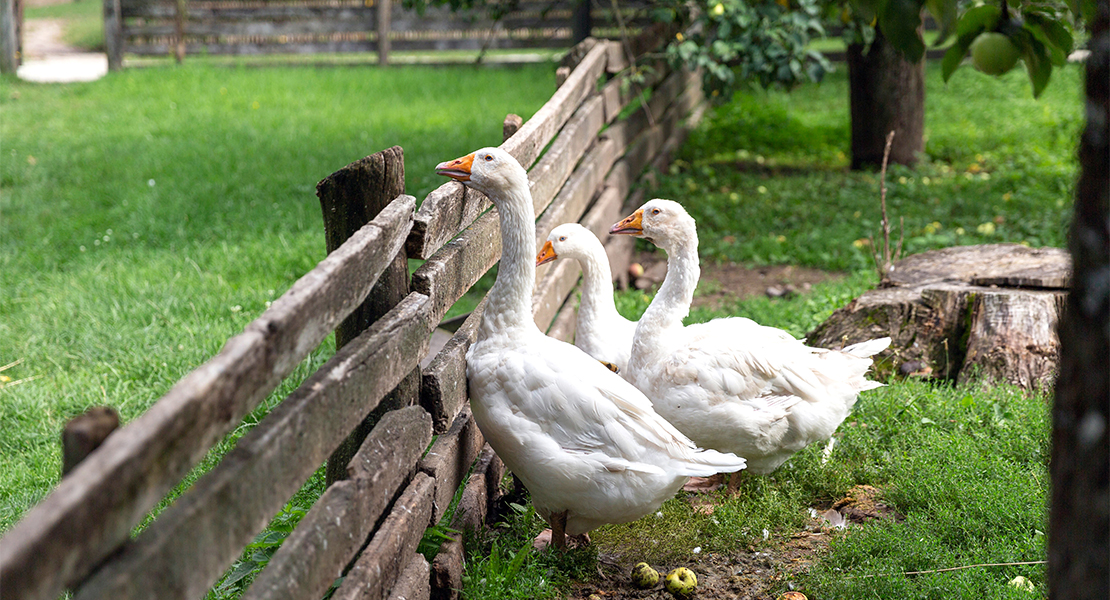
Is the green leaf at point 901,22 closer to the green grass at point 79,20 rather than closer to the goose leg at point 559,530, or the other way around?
the goose leg at point 559,530

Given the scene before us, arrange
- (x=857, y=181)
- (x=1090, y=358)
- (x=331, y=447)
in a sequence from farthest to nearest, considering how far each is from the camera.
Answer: (x=857, y=181) → (x=331, y=447) → (x=1090, y=358)

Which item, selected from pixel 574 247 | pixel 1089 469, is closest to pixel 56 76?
pixel 574 247

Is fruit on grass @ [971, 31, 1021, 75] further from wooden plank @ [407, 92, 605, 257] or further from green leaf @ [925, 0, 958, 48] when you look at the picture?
wooden plank @ [407, 92, 605, 257]

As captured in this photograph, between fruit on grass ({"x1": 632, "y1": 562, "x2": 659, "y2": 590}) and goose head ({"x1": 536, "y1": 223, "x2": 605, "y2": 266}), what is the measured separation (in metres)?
1.43

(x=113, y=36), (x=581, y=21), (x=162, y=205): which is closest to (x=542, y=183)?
(x=162, y=205)

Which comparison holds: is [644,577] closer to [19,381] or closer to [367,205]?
[367,205]

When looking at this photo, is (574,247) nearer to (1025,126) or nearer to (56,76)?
(1025,126)

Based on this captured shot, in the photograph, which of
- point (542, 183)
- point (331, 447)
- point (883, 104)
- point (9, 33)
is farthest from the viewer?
point (9, 33)

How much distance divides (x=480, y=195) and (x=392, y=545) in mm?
1577

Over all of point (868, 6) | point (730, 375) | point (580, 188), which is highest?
point (868, 6)

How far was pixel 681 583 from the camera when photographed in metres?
3.08

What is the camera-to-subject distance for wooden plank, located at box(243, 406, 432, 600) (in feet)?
6.39

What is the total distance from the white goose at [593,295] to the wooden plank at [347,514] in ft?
4.46

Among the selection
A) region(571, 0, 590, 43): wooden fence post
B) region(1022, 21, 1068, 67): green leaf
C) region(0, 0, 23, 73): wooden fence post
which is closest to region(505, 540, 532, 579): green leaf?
region(1022, 21, 1068, 67): green leaf
